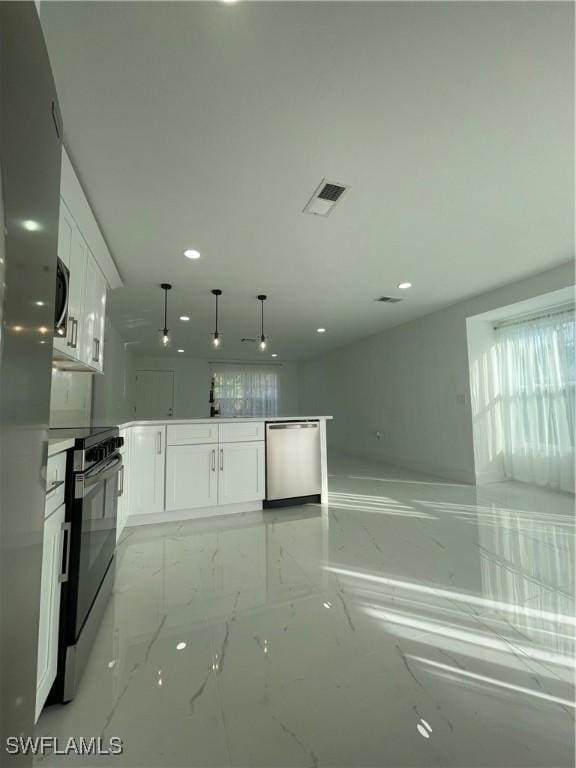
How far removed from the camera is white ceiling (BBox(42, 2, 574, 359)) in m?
1.32

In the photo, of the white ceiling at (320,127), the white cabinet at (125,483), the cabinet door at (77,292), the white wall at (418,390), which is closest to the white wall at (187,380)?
the white wall at (418,390)

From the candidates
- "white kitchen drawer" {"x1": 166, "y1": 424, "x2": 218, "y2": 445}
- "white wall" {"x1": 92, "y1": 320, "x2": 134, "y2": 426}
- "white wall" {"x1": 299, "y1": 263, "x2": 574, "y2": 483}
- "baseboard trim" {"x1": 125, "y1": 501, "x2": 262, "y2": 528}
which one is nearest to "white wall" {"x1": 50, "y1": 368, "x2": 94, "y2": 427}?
"white wall" {"x1": 92, "y1": 320, "x2": 134, "y2": 426}

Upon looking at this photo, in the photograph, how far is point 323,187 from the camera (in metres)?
2.26

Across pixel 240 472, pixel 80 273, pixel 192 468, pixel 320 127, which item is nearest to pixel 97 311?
pixel 80 273

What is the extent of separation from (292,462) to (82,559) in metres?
2.36

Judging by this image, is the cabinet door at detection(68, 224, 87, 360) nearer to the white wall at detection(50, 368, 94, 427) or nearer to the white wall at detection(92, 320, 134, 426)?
the white wall at detection(50, 368, 94, 427)

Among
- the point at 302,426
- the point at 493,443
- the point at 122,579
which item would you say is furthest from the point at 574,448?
the point at 122,579

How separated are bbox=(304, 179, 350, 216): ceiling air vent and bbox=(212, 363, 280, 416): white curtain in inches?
279

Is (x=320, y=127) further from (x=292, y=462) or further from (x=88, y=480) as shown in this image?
(x=292, y=462)

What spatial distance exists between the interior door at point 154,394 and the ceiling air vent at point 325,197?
7.27 metres

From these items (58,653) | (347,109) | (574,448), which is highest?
(347,109)

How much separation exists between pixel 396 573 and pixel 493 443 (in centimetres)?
357

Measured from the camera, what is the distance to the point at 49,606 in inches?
44.2

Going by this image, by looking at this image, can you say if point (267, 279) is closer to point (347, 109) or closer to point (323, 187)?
point (323, 187)
